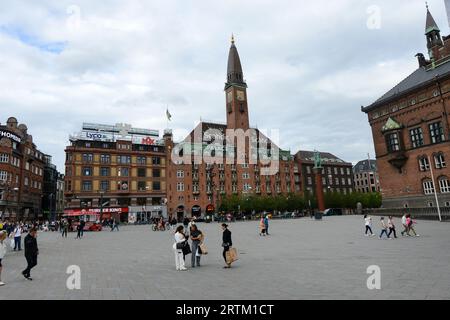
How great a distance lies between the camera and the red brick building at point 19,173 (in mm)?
63625

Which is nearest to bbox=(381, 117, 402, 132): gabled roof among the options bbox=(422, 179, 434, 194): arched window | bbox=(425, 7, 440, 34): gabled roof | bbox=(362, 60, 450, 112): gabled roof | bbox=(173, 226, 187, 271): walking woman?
bbox=(362, 60, 450, 112): gabled roof

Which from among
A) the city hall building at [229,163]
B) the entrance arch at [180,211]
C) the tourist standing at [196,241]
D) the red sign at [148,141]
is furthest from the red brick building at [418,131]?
the red sign at [148,141]

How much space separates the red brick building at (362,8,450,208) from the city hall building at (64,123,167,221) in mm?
49940

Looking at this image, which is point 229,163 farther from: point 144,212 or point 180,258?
point 180,258

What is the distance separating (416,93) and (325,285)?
54.0 metres

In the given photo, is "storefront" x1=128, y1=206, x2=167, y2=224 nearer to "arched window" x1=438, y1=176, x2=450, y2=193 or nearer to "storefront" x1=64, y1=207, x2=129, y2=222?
"storefront" x1=64, y1=207, x2=129, y2=222

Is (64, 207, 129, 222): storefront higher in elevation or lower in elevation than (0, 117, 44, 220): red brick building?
lower

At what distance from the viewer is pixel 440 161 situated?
1980 inches

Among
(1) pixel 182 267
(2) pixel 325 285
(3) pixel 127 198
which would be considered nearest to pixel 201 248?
(1) pixel 182 267

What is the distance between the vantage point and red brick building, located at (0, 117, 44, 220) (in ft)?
209

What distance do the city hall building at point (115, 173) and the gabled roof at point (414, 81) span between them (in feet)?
165

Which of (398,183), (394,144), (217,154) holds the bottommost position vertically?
(398,183)

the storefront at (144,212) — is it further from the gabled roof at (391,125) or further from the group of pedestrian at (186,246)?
the group of pedestrian at (186,246)
